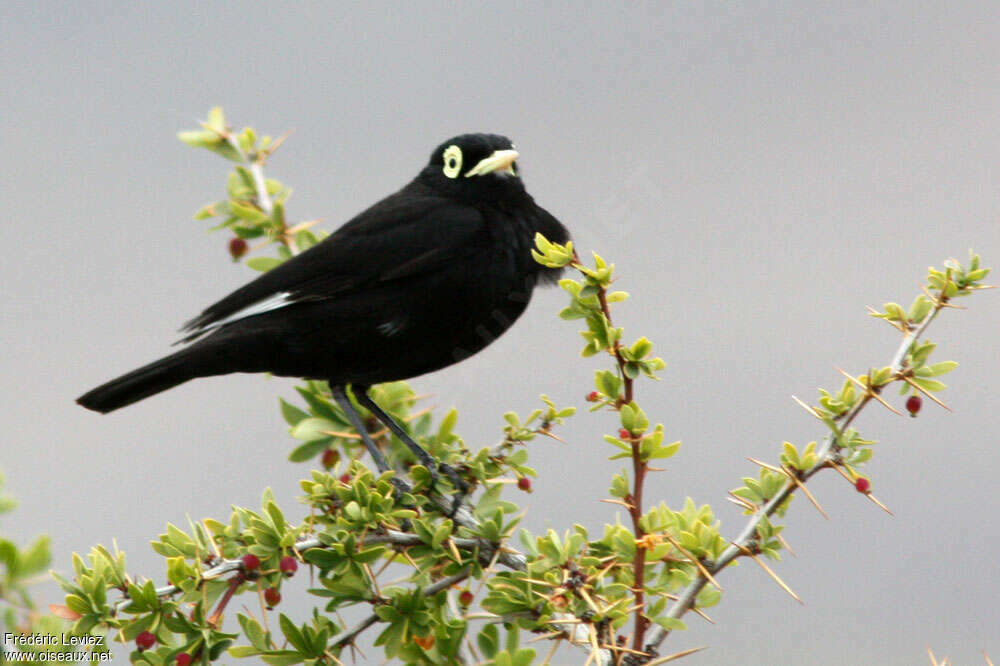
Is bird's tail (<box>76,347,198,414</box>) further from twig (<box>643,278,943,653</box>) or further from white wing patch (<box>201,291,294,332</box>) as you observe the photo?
twig (<box>643,278,943,653</box>)

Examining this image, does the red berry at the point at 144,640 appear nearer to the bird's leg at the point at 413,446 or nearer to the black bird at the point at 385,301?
the bird's leg at the point at 413,446

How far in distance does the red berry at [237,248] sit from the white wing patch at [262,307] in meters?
0.46

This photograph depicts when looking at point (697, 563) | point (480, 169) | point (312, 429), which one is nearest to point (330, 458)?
point (312, 429)

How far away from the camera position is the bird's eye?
14.1ft

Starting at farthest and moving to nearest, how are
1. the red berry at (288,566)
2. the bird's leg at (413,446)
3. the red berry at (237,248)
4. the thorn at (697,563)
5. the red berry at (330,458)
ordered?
1. the red berry at (237,248)
2. the red berry at (330,458)
3. the bird's leg at (413,446)
4. the red berry at (288,566)
5. the thorn at (697,563)

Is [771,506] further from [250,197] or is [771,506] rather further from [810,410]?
[250,197]

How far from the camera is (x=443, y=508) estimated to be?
3.47m

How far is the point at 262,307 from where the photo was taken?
13.3 ft

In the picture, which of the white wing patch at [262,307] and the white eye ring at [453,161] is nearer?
the white wing patch at [262,307]

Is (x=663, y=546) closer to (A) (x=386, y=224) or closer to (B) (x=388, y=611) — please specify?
(B) (x=388, y=611)

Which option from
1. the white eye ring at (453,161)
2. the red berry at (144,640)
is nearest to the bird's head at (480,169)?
the white eye ring at (453,161)

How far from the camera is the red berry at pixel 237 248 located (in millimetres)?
4449

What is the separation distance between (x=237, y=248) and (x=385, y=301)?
83cm

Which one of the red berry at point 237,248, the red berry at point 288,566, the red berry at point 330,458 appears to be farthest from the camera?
the red berry at point 237,248
